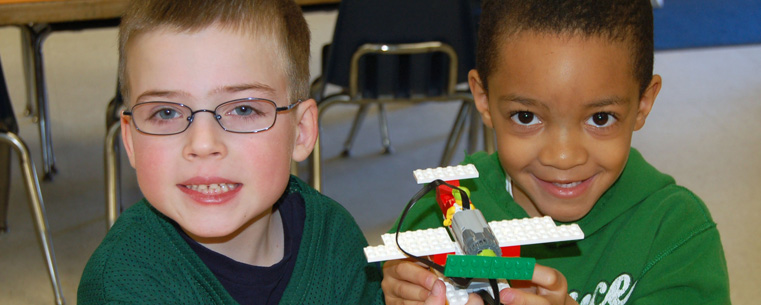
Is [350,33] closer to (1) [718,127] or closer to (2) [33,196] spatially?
(2) [33,196]

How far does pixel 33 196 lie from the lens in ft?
7.04

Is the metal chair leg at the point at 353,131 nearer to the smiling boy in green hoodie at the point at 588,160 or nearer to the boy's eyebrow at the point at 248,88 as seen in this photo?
the smiling boy in green hoodie at the point at 588,160

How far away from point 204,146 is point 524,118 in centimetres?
44

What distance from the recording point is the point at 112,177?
2.23 m

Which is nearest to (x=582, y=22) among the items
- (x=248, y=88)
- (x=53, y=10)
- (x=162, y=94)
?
(x=248, y=88)

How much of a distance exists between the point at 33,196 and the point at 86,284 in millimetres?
1186

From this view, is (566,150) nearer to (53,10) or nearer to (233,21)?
(233,21)

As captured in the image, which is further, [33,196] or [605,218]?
[33,196]

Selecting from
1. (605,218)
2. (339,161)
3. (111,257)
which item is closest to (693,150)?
(339,161)

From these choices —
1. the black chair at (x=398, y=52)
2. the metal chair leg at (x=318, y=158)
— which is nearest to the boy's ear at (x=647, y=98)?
the black chair at (x=398, y=52)

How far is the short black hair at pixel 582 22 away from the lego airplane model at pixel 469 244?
290 mm

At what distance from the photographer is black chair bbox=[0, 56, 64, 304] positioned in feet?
6.68

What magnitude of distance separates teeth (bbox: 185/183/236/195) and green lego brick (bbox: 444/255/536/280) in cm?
38

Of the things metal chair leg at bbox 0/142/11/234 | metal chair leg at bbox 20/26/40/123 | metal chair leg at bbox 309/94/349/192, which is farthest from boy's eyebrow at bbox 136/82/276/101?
metal chair leg at bbox 20/26/40/123
